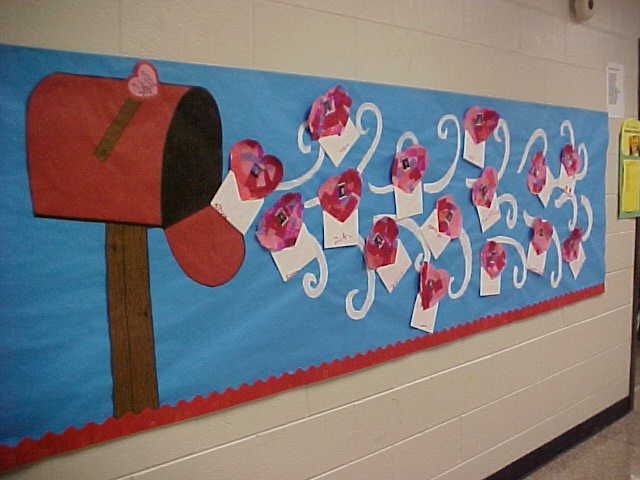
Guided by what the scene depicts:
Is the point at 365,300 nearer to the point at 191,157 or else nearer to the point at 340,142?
the point at 340,142

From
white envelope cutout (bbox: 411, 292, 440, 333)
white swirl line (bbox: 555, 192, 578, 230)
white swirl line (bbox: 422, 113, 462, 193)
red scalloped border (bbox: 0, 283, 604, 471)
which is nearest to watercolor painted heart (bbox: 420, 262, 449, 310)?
white envelope cutout (bbox: 411, 292, 440, 333)

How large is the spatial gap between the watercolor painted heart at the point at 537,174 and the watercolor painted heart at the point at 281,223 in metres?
1.16

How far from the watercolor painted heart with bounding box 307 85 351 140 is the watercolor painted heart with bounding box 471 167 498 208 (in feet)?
2.13

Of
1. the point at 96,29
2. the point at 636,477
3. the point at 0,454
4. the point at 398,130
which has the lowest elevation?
the point at 636,477

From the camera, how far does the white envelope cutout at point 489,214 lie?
6.65 ft

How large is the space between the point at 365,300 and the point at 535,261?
96cm

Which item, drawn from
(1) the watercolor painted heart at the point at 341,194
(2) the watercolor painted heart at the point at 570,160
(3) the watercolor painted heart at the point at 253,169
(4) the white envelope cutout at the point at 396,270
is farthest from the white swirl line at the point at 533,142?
(3) the watercolor painted heart at the point at 253,169

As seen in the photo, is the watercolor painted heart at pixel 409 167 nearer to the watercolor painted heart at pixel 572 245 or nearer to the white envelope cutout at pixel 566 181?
the white envelope cutout at pixel 566 181

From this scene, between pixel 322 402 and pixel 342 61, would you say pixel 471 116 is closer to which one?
pixel 342 61

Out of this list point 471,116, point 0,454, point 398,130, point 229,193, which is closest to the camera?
point 0,454

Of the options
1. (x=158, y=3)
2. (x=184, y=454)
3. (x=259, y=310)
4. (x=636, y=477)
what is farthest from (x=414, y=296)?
(x=636, y=477)

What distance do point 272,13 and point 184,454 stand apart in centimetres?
115

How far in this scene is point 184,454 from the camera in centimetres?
135

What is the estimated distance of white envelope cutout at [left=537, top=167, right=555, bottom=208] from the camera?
2287 millimetres
